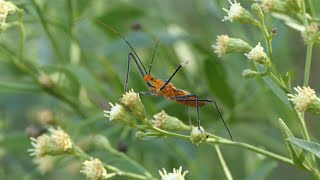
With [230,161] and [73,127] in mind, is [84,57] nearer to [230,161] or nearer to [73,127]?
[73,127]

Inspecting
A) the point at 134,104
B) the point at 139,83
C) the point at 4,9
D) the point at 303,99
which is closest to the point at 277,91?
the point at 303,99

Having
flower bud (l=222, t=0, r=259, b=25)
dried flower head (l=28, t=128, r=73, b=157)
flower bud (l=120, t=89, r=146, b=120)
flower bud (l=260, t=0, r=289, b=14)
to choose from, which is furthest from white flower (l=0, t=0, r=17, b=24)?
flower bud (l=260, t=0, r=289, b=14)

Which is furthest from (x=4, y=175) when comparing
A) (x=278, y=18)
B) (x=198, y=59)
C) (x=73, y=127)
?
(x=278, y=18)

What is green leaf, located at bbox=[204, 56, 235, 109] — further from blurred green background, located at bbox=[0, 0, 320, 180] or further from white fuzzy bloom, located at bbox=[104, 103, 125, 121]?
white fuzzy bloom, located at bbox=[104, 103, 125, 121]

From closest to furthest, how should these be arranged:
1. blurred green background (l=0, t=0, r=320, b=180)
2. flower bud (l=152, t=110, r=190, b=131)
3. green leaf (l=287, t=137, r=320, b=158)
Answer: green leaf (l=287, t=137, r=320, b=158), flower bud (l=152, t=110, r=190, b=131), blurred green background (l=0, t=0, r=320, b=180)

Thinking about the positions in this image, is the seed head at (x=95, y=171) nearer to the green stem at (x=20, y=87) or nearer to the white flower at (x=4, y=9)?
the white flower at (x=4, y=9)
